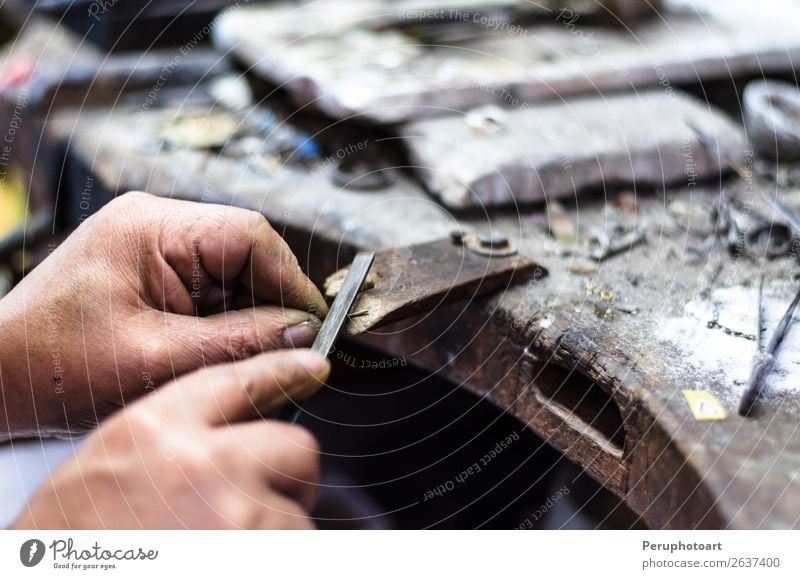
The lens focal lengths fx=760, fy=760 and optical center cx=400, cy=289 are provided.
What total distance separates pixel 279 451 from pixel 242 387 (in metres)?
0.06

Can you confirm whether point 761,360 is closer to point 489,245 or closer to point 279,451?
point 489,245

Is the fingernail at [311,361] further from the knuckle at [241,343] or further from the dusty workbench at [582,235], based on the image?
the dusty workbench at [582,235]

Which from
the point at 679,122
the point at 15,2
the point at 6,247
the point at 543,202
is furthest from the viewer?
the point at 15,2

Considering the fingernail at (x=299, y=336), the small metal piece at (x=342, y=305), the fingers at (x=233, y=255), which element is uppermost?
the fingers at (x=233, y=255)

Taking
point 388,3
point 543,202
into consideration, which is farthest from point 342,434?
point 388,3

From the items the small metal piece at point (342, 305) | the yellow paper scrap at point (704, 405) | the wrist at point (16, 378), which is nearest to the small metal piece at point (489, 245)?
the small metal piece at point (342, 305)

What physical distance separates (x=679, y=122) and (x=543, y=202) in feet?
0.88

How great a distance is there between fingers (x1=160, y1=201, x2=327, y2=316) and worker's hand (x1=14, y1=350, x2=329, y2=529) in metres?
0.11

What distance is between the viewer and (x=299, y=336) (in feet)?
2.09

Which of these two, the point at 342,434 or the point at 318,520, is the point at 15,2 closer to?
the point at 342,434

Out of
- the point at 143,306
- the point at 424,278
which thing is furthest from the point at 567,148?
the point at 143,306

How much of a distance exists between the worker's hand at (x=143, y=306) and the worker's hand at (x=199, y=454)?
0.07 metres

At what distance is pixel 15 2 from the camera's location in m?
1.69

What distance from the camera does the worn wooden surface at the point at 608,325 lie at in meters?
0.60
